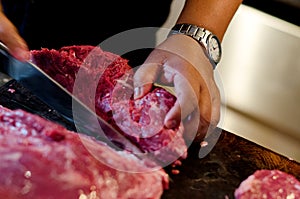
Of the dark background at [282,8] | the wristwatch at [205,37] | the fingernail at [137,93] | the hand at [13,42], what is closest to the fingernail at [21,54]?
the hand at [13,42]

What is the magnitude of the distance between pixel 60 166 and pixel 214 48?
696 mm

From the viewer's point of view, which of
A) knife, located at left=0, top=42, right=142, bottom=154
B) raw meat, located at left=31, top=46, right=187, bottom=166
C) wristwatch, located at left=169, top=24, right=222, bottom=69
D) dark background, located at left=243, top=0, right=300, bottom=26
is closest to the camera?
knife, located at left=0, top=42, right=142, bottom=154

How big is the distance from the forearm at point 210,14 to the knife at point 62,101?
1.81ft

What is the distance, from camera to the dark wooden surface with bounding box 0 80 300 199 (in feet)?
4.97

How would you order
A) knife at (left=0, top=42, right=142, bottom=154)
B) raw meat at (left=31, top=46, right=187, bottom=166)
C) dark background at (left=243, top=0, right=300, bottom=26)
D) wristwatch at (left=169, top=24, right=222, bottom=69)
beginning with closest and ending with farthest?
knife at (left=0, top=42, right=142, bottom=154) → raw meat at (left=31, top=46, right=187, bottom=166) → wristwatch at (left=169, top=24, right=222, bottom=69) → dark background at (left=243, top=0, right=300, bottom=26)

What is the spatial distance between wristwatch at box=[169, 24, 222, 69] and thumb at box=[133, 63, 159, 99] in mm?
187

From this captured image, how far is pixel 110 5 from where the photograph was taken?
2080 mm

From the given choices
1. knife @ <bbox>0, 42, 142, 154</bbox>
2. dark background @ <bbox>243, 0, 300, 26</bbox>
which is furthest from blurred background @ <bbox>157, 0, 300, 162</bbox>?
knife @ <bbox>0, 42, 142, 154</bbox>

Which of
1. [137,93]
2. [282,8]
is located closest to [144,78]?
[137,93]

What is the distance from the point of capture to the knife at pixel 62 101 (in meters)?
1.46

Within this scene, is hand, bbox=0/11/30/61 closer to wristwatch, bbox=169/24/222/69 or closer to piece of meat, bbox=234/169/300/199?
wristwatch, bbox=169/24/222/69

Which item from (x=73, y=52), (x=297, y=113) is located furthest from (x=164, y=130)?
(x=297, y=113)

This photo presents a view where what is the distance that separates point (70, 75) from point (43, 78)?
9.8 inches

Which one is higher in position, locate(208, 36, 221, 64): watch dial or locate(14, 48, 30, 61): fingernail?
locate(14, 48, 30, 61): fingernail
